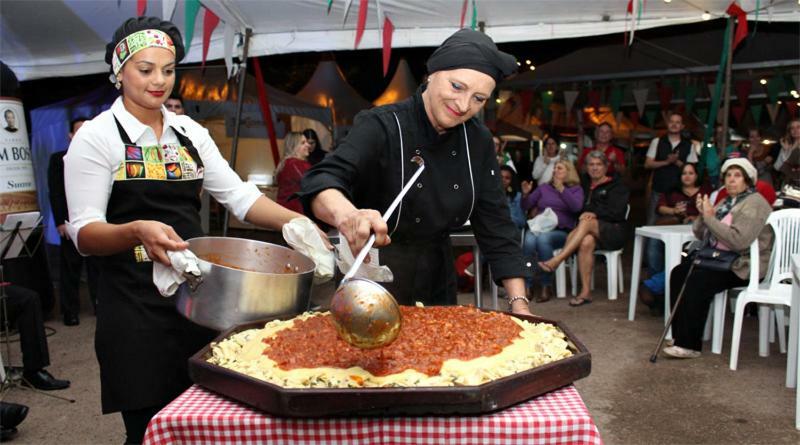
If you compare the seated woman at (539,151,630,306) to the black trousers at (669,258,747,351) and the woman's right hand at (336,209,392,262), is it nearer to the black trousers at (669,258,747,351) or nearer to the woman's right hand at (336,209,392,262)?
the black trousers at (669,258,747,351)

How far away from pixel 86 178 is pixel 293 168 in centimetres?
468

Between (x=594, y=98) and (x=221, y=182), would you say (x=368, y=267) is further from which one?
(x=594, y=98)

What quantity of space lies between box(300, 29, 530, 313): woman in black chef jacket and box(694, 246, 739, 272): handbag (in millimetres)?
3092

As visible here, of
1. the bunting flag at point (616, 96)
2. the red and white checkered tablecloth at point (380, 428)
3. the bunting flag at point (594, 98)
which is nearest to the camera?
the red and white checkered tablecloth at point (380, 428)

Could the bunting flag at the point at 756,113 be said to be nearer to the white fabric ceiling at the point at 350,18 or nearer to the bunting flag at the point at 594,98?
the bunting flag at the point at 594,98

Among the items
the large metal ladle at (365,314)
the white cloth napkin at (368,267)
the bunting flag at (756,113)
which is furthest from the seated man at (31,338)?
the bunting flag at (756,113)

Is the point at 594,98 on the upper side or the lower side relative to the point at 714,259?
upper

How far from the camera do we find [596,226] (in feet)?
21.4

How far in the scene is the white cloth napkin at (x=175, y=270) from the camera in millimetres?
1533

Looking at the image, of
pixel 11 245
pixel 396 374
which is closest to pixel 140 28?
pixel 396 374

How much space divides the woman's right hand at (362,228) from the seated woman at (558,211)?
5350mm

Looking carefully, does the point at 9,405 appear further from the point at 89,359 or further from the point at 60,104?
the point at 60,104

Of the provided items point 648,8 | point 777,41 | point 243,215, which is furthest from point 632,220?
point 243,215

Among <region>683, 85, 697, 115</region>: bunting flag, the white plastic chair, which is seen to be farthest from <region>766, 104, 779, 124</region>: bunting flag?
the white plastic chair
